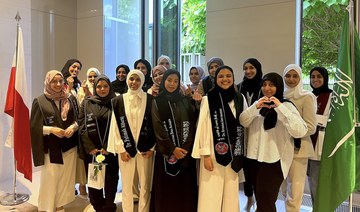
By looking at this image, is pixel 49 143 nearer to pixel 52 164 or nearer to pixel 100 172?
pixel 52 164

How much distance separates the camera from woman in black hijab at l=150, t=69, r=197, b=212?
287cm

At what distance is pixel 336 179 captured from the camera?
2330mm

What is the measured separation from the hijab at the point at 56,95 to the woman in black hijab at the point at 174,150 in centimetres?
99

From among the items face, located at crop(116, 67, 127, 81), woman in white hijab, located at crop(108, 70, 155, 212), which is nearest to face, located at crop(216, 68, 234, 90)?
woman in white hijab, located at crop(108, 70, 155, 212)

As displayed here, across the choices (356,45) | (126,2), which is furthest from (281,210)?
(126,2)

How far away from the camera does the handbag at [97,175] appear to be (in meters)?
3.06

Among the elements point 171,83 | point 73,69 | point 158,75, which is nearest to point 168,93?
point 171,83

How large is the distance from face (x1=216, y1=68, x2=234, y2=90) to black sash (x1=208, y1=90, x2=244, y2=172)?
86 millimetres

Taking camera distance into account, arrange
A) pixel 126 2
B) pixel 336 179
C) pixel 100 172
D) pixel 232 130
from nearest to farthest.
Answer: pixel 336 179 < pixel 232 130 < pixel 100 172 < pixel 126 2

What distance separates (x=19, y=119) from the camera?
11.8 feet

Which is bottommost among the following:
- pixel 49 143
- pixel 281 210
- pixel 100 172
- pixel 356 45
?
pixel 281 210

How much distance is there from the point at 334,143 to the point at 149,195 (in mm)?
1739

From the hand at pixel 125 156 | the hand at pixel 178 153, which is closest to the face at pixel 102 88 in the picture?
the hand at pixel 125 156

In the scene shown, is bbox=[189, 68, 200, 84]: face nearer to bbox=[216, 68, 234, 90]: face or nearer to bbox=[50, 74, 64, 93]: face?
bbox=[216, 68, 234, 90]: face
